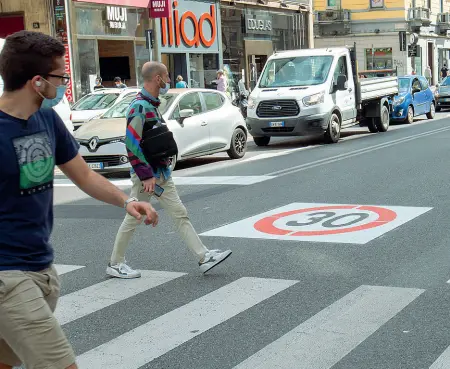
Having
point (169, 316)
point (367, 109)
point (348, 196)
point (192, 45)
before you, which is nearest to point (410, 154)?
point (348, 196)

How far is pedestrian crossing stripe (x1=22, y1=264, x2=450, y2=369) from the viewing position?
468cm

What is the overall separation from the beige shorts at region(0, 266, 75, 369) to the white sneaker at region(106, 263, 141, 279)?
12.1 feet

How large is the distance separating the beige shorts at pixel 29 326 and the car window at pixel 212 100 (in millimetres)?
13257

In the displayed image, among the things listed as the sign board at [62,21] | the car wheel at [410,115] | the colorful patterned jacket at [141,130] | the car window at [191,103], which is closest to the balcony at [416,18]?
the car wheel at [410,115]

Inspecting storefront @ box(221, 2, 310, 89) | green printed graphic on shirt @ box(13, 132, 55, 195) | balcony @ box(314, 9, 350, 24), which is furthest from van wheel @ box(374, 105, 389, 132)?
balcony @ box(314, 9, 350, 24)

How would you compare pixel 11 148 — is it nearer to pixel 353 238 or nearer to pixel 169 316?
pixel 169 316

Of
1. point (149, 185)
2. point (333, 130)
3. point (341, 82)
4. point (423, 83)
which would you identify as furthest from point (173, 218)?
point (423, 83)

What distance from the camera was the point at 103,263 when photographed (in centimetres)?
752

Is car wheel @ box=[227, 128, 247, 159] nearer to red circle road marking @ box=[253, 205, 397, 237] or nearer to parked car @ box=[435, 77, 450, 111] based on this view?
red circle road marking @ box=[253, 205, 397, 237]

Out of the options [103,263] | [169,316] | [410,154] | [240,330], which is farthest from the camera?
[410,154]

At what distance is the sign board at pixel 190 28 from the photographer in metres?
30.8

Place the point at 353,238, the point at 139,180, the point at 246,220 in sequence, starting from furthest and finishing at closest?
1. the point at 246,220
2. the point at 353,238
3. the point at 139,180

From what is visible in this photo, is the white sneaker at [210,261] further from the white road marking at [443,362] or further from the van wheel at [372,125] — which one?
the van wheel at [372,125]

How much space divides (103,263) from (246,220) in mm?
2285
